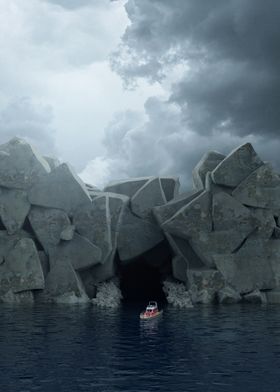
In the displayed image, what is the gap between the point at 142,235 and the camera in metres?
53.5

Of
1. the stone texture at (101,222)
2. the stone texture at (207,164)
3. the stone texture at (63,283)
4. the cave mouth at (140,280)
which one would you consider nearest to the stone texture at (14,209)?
the stone texture at (101,222)

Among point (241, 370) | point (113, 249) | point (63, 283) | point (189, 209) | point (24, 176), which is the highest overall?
point (24, 176)

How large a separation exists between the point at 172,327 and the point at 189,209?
53.0 ft

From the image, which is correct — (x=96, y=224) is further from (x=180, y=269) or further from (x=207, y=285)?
(x=207, y=285)

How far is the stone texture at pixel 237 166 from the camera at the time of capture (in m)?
51.6

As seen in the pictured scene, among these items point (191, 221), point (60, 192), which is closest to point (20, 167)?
point (60, 192)

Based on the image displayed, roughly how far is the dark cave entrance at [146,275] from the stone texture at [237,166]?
11002 mm

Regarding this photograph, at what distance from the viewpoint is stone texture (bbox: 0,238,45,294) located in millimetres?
49562

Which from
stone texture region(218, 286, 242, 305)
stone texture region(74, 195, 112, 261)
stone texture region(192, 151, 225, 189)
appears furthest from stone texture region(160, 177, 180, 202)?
stone texture region(218, 286, 242, 305)

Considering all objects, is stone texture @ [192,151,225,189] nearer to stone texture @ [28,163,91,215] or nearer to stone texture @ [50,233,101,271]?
stone texture @ [28,163,91,215]

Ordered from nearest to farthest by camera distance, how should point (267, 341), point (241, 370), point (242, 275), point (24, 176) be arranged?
point (241, 370) < point (267, 341) < point (242, 275) < point (24, 176)

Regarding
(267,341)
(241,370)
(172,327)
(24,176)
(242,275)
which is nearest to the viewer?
(241,370)

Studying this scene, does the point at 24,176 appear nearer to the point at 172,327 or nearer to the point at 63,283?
the point at 63,283

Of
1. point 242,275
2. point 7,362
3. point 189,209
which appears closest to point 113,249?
point 189,209
